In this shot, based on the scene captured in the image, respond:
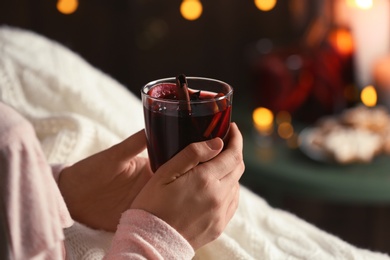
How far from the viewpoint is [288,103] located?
2037mm

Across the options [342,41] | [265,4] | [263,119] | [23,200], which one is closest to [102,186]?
[23,200]

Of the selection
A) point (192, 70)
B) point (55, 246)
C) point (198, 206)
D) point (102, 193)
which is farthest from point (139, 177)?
point (192, 70)

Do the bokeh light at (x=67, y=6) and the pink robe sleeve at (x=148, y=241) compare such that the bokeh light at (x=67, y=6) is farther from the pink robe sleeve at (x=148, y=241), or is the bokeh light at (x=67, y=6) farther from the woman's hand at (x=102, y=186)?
the pink robe sleeve at (x=148, y=241)

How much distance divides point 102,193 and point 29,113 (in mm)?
330

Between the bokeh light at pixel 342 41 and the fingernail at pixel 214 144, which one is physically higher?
the fingernail at pixel 214 144

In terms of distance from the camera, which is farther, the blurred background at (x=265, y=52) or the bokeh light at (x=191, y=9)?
the bokeh light at (x=191, y=9)

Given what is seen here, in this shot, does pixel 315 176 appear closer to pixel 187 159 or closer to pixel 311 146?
pixel 311 146

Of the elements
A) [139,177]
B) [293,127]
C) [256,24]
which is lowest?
[293,127]

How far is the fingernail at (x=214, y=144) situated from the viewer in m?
0.88

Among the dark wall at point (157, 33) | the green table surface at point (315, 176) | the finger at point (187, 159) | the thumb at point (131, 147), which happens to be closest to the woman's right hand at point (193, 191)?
the finger at point (187, 159)

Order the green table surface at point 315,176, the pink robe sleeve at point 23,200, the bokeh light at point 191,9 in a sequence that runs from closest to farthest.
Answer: the pink robe sleeve at point 23,200, the green table surface at point 315,176, the bokeh light at point 191,9

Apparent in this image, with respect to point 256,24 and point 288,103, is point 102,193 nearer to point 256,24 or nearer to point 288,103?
point 288,103

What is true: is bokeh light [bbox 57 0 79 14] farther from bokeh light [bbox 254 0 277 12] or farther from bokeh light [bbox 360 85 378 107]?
bokeh light [bbox 360 85 378 107]

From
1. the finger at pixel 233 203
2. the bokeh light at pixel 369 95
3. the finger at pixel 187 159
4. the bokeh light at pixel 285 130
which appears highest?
the finger at pixel 187 159
